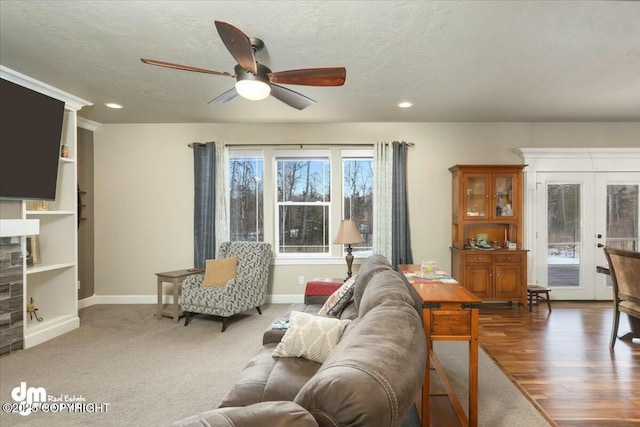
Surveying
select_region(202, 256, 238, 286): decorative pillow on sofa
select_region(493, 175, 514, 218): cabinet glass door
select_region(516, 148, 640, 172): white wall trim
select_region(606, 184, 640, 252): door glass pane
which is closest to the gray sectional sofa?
select_region(202, 256, 238, 286): decorative pillow on sofa

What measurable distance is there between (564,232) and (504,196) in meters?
1.17

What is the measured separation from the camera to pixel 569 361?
9.61 feet

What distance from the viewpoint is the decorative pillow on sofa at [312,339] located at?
1896 millimetres

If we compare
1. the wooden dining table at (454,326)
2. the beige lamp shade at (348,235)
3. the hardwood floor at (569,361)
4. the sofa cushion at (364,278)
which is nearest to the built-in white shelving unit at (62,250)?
the beige lamp shade at (348,235)

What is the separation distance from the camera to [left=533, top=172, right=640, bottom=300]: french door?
4.81m

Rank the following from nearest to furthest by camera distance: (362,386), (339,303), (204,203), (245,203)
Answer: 1. (362,386)
2. (339,303)
3. (204,203)
4. (245,203)

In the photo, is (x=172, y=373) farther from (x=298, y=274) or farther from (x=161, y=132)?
(x=161, y=132)

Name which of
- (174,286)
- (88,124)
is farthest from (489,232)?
(88,124)

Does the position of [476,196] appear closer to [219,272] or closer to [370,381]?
[219,272]

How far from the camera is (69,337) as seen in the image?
3.56 meters

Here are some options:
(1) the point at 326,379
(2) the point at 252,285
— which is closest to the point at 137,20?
(1) the point at 326,379

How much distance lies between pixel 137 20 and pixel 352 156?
320 centimetres

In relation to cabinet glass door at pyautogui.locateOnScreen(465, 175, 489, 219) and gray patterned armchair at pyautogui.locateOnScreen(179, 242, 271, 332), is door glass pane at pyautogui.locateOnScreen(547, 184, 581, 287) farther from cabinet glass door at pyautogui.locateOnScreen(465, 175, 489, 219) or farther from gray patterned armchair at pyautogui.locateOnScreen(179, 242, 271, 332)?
gray patterned armchair at pyautogui.locateOnScreen(179, 242, 271, 332)

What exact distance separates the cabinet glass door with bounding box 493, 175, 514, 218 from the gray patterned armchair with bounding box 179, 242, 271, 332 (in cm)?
323
